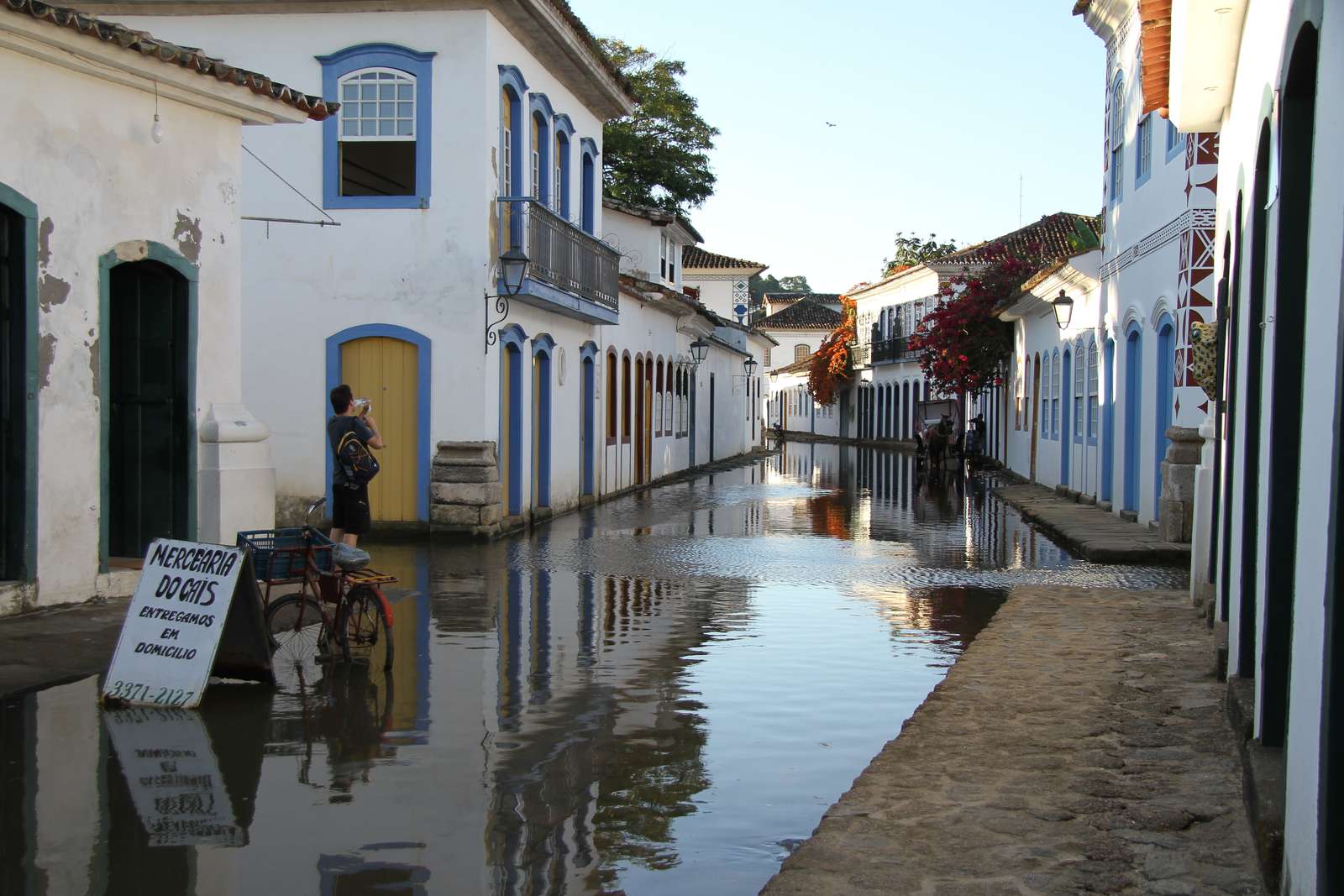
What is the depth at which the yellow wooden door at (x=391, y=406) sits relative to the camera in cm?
1797

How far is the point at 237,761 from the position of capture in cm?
636

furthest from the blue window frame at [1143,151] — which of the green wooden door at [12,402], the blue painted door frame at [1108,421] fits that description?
the green wooden door at [12,402]

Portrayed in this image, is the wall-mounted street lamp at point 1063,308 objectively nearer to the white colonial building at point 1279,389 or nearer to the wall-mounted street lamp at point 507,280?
the wall-mounted street lamp at point 507,280

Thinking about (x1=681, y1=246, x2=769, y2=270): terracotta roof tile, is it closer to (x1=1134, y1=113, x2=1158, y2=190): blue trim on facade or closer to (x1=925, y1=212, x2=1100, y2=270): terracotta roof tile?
(x1=925, y1=212, x2=1100, y2=270): terracotta roof tile

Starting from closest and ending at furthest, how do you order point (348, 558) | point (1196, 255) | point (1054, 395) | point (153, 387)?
point (348, 558)
point (153, 387)
point (1196, 255)
point (1054, 395)

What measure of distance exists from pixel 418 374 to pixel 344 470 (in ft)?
21.8

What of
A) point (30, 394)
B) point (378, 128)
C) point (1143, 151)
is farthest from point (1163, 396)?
point (30, 394)

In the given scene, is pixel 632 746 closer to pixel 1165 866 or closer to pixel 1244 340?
pixel 1165 866

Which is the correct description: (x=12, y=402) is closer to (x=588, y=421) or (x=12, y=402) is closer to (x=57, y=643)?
(x=57, y=643)

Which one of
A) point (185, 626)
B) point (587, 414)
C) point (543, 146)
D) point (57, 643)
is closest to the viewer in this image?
point (185, 626)

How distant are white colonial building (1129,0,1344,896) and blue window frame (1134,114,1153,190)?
8.27 m

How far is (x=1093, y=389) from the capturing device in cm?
2386

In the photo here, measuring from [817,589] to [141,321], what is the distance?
6114 millimetres

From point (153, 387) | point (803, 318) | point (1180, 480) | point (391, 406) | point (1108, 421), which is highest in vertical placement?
point (803, 318)
